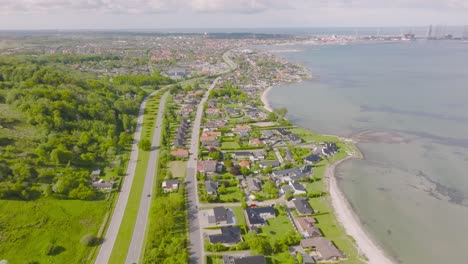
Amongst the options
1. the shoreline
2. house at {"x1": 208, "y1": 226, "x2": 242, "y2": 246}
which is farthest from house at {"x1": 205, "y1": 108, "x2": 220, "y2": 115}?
house at {"x1": 208, "y1": 226, "x2": 242, "y2": 246}

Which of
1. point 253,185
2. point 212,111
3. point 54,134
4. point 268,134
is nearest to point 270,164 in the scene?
point 253,185

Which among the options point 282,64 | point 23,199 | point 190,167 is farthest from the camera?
point 282,64

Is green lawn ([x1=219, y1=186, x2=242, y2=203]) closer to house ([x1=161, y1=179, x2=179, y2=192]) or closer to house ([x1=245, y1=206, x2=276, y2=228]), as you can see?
house ([x1=245, y1=206, x2=276, y2=228])

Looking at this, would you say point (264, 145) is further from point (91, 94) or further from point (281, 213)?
point (91, 94)

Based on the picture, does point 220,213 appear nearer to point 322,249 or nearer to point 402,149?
point 322,249

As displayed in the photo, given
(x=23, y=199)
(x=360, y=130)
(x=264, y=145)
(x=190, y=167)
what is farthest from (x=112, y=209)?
(x=360, y=130)

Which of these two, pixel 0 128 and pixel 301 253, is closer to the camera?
pixel 301 253

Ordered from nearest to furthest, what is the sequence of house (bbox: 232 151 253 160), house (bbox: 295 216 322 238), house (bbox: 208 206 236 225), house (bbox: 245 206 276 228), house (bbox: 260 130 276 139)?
house (bbox: 295 216 322 238), house (bbox: 245 206 276 228), house (bbox: 208 206 236 225), house (bbox: 232 151 253 160), house (bbox: 260 130 276 139)
